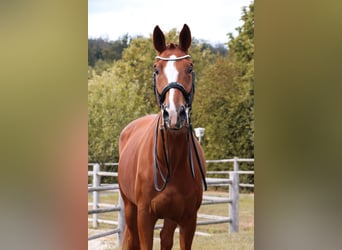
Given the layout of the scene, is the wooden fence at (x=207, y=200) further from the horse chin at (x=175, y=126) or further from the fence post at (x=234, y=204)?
the horse chin at (x=175, y=126)

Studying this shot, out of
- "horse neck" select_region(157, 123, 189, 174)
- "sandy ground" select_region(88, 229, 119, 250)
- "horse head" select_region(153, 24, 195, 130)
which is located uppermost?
"horse head" select_region(153, 24, 195, 130)

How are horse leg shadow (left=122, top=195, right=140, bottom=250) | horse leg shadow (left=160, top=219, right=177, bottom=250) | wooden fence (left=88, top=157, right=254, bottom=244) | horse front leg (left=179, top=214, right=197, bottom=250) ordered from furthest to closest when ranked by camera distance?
wooden fence (left=88, top=157, right=254, bottom=244)
horse leg shadow (left=122, top=195, right=140, bottom=250)
horse leg shadow (left=160, top=219, right=177, bottom=250)
horse front leg (left=179, top=214, right=197, bottom=250)

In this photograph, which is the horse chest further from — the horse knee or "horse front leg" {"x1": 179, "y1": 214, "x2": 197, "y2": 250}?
the horse knee

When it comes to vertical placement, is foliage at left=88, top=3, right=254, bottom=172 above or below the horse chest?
above

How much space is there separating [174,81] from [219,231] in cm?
295

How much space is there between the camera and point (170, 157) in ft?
8.36

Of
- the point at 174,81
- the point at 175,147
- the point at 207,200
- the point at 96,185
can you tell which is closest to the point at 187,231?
the point at 175,147

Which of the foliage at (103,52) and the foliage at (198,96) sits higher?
the foliage at (103,52)

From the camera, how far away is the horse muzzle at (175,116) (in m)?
2.28

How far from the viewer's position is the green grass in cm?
399

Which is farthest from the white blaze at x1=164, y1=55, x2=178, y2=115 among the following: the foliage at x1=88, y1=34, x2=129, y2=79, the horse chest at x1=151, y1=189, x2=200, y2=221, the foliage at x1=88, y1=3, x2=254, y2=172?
the foliage at x1=88, y1=34, x2=129, y2=79

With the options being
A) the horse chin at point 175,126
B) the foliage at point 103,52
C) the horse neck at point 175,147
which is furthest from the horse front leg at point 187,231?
the foliage at point 103,52
